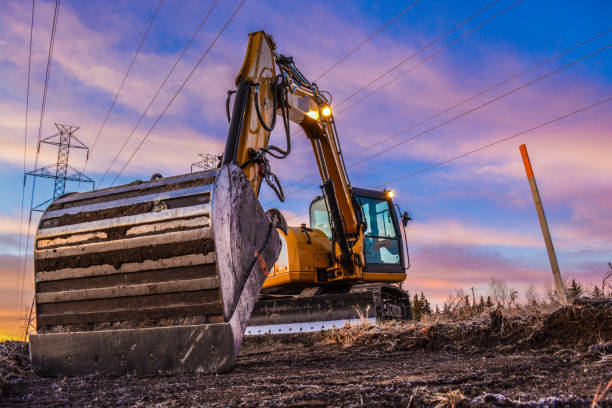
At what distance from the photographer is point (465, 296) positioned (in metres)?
5.47

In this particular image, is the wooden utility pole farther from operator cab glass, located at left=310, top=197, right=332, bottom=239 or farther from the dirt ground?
the dirt ground

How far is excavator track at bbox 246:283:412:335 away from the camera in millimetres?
6488

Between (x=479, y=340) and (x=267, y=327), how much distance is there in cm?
347

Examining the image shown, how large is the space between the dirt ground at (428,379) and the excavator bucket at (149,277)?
7.6 inches

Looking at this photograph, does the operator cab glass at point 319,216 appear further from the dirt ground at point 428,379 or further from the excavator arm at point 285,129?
the dirt ground at point 428,379

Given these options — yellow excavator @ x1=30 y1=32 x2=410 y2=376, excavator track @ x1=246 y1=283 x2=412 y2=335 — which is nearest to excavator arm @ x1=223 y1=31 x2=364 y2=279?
yellow excavator @ x1=30 y1=32 x2=410 y2=376

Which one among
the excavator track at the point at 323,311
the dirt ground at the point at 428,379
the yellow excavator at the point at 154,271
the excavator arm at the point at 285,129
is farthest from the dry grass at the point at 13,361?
the excavator track at the point at 323,311

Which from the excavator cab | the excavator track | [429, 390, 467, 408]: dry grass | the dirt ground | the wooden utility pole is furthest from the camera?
the wooden utility pole

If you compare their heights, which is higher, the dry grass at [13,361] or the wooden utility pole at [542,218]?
the wooden utility pole at [542,218]

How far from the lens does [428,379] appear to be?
209 cm

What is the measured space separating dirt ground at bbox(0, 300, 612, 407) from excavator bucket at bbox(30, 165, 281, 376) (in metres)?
0.19

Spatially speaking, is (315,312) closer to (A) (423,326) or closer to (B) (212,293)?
(A) (423,326)

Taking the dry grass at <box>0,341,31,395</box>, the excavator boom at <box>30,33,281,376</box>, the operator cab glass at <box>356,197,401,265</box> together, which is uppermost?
the operator cab glass at <box>356,197,401,265</box>

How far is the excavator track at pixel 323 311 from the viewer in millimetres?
6488
